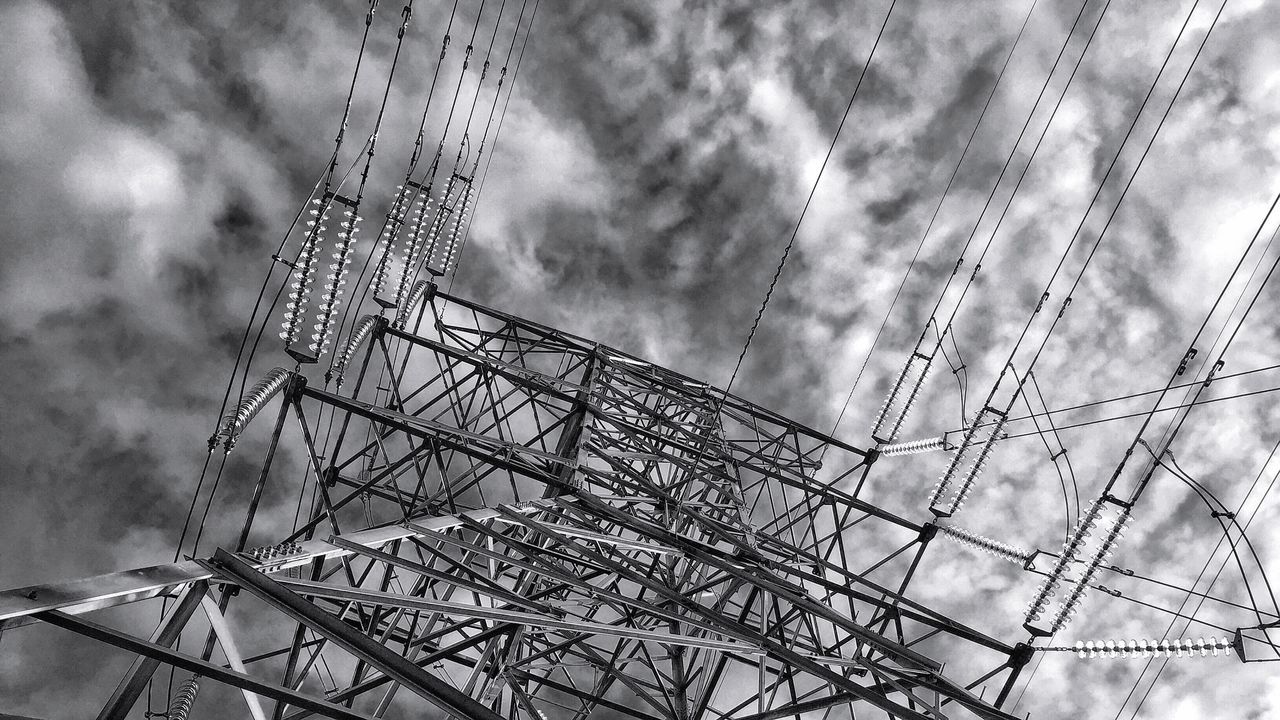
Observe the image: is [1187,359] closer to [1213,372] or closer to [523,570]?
[1213,372]

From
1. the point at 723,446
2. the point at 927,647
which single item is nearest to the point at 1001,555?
the point at 723,446

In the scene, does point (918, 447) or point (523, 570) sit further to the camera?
point (918, 447)

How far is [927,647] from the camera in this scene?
98.0ft

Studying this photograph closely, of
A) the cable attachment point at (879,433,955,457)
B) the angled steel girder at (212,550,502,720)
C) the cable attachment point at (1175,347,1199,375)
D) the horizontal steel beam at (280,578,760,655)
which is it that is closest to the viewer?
the angled steel girder at (212,550,502,720)

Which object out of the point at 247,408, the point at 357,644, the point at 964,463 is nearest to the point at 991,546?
the point at 964,463

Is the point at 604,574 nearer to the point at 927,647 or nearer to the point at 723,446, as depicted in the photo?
the point at 723,446

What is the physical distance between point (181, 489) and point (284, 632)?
6.95 m

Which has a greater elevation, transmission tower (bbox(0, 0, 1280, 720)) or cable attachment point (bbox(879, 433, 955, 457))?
cable attachment point (bbox(879, 433, 955, 457))

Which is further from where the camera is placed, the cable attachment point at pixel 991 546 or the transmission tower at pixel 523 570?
the cable attachment point at pixel 991 546

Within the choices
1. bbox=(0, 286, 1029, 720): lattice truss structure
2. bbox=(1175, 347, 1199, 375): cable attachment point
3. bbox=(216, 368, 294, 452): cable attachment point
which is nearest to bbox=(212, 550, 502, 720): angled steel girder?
bbox=(0, 286, 1029, 720): lattice truss structure

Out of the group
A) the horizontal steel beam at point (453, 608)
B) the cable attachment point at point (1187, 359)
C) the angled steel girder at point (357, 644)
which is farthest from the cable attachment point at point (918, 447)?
the angled steel girder at point (357, 644)

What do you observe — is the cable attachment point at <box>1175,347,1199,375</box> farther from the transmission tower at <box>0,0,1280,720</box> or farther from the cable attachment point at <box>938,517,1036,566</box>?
the cable attachment point at <box>938,517,1036,566</box>

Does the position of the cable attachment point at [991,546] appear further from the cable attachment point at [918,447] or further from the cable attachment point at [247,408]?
the cable attachment point at [247,408]

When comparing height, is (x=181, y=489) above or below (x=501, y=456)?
above
